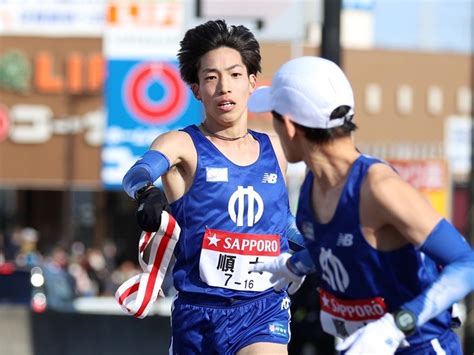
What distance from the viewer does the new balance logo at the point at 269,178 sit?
6.41 metres

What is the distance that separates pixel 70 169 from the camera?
40.8 meters

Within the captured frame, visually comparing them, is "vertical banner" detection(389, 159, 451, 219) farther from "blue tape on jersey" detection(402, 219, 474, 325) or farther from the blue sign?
"blue tape on jersey" detection(402, 219, 474, 325)

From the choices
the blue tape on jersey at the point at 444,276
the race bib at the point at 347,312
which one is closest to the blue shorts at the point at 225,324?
the race bib at the point at 347,312

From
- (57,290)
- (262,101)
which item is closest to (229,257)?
(262,101)

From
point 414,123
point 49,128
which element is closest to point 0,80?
point 49,128

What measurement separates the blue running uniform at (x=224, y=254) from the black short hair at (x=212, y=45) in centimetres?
35

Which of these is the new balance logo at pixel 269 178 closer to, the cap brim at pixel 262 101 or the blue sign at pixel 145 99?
the cap brim at pixel 262 101

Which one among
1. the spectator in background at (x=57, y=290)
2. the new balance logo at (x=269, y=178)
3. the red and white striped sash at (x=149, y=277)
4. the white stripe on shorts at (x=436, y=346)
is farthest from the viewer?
the spectator in background at (x=57, y=290)

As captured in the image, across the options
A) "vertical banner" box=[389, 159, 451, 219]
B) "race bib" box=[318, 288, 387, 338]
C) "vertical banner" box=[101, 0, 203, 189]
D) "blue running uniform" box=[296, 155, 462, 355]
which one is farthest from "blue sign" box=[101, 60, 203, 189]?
"blue running uniform" box=[296, 155, 462, 355]

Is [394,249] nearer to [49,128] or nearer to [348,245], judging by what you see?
[348,245]

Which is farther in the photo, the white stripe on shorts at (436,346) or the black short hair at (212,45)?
the black short hair at (212,45)

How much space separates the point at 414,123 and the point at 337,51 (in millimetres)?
36870

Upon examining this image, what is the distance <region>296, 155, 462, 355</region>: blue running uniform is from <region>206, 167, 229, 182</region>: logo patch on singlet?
1448 mm

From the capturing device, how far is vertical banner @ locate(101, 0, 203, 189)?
34.9m
